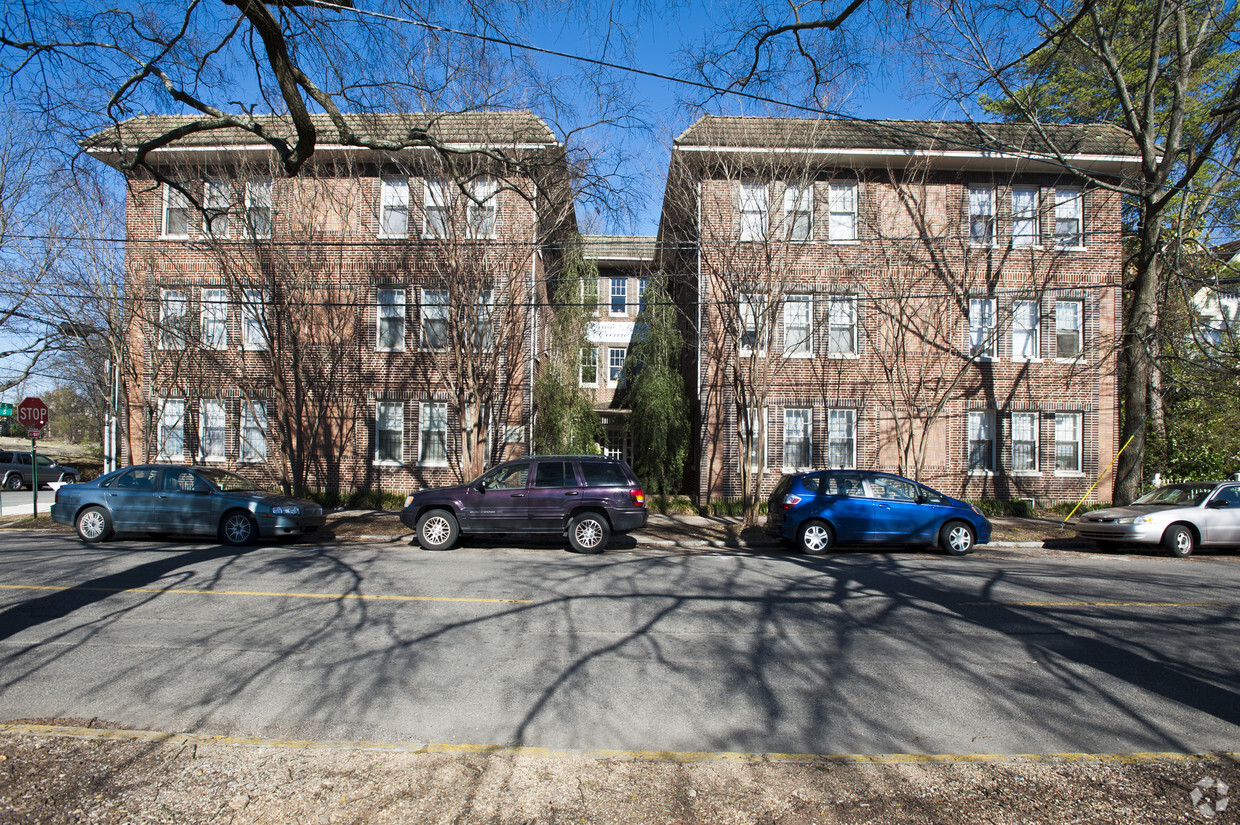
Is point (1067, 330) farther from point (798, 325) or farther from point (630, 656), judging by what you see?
point (630, 656)

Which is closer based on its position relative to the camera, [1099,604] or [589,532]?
[1099,604]

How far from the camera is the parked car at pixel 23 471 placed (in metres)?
27.5

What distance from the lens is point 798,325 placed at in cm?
1923

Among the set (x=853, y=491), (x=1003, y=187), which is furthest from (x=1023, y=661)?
(x=1003, y=187)

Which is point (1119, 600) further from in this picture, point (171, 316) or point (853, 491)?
point (171, 316)

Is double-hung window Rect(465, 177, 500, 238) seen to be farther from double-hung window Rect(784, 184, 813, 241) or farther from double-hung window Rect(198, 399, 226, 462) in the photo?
double-hung window Rect(198, 399, 226, 462)

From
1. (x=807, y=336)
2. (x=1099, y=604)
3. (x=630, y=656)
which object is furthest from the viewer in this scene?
(x=807, y=336)

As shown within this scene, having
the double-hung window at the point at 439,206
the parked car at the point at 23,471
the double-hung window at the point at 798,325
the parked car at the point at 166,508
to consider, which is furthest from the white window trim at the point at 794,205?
the parked car at the point at 23,471

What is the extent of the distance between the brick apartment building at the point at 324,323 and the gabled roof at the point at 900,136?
4380mm

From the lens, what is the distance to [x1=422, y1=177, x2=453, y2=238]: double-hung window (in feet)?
50.6

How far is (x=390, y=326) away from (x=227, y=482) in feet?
26.5

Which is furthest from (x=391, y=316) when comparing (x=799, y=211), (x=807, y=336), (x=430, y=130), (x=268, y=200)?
(x=807, y=336)

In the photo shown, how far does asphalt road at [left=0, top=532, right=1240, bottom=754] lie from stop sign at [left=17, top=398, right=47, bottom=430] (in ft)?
23.4

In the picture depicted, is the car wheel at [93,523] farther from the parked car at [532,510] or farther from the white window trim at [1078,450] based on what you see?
the white window trim at [1078,450]
